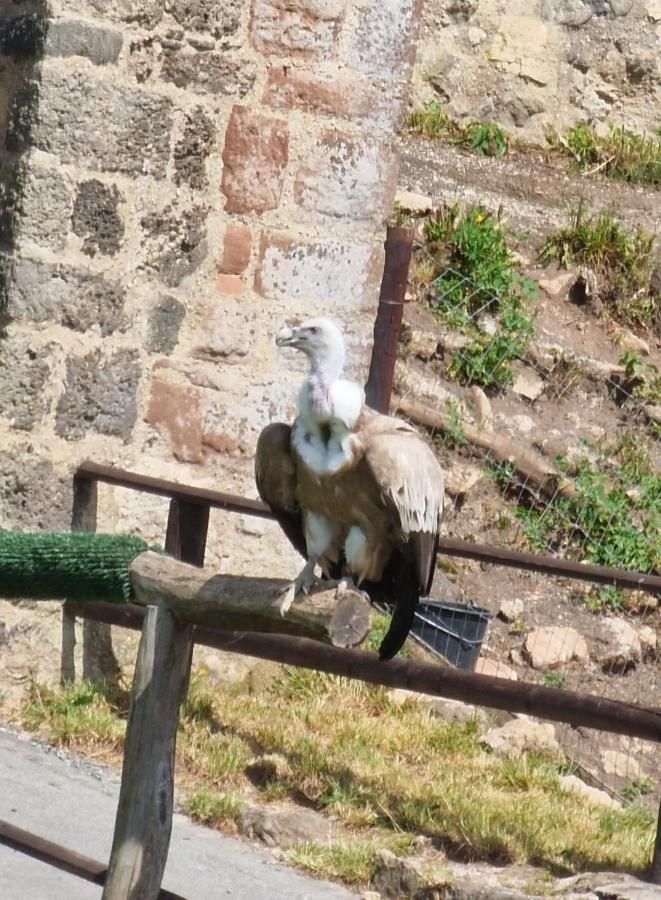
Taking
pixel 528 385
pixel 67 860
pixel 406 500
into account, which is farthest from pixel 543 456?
pixel 67 860

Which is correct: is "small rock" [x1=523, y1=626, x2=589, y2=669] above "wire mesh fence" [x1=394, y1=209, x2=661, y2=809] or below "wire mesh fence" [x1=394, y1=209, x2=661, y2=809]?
below

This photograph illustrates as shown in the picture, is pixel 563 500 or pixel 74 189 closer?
pixel 74 189

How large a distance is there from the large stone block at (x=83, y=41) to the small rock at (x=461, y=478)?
10.0ft

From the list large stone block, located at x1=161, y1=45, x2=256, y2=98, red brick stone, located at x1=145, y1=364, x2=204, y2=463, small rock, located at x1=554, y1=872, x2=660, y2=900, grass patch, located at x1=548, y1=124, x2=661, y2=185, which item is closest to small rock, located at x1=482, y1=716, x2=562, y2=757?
small rock, located at x1=554, y1=872, x2=660, y2=900

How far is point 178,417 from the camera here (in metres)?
5.89

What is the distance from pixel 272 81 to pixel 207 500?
1.55 meters

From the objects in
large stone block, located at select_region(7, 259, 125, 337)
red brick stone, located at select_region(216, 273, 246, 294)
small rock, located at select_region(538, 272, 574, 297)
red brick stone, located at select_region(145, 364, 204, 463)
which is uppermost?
red brick stone, located at select_region(216, 273, 246, 294)

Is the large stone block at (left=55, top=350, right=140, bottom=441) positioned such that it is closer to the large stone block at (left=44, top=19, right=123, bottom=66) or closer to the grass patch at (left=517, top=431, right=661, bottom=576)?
the large stone block at (left=44, top=19, right=123, bottom=66)

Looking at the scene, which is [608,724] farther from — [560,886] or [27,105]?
[27,105]

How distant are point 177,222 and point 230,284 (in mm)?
312

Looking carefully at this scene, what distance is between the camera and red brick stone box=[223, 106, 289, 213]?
5.77 m

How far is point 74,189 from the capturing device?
5.47 metres

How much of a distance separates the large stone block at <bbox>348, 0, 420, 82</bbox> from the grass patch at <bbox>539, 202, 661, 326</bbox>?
3.27 m

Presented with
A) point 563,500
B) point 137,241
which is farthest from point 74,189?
point 563,500
